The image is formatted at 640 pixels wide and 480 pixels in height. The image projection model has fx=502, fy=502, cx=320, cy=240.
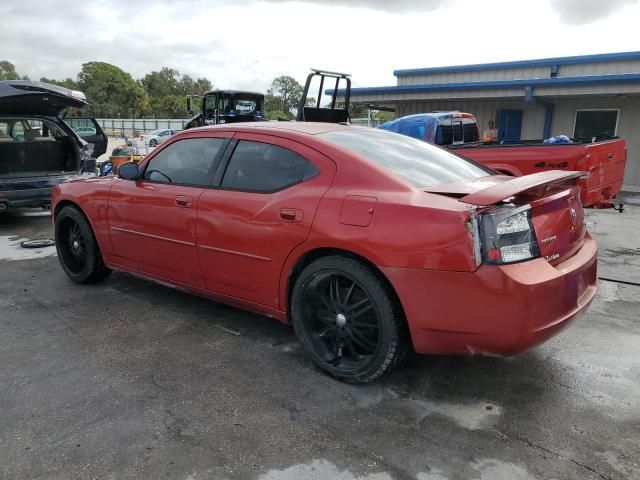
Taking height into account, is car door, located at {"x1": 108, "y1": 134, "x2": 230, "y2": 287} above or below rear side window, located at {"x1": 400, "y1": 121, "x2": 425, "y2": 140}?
below

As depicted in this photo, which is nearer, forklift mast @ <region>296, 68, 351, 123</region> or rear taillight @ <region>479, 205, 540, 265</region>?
rear taillight @ <region>479, 205, 540, 265</region>

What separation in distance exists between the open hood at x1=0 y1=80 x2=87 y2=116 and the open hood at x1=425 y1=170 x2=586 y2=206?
21.5 feet

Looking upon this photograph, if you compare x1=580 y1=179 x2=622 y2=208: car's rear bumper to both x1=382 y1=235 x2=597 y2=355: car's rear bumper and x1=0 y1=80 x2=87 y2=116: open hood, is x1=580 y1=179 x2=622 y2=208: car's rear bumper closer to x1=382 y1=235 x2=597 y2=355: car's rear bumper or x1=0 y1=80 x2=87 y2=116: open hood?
x1=382 y1=235 x2=597 y2=355: car's rear bumper

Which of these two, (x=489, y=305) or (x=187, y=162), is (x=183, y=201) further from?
(x=489, y=305)

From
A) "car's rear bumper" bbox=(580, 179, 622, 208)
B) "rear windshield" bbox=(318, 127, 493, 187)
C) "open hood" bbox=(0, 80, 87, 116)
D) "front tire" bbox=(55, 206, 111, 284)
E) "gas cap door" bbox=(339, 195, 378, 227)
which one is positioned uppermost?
"open hood" bbox=(0, 80, 87, 116)

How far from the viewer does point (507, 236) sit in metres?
2.48

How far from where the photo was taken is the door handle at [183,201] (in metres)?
3.65

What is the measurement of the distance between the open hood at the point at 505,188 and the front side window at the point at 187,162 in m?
1.69

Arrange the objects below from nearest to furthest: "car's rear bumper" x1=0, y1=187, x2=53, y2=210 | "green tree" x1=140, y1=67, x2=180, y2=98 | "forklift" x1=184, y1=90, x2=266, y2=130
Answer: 1. "car's rear bumper" x1=0, y1=187, x2=53, y2=210
2. "forklift" x1=184, y1=90, x2=266, y2=130
3. "green tree" x1=140, y1=67, x2=180, y2=98

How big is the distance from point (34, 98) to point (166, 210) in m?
4.92

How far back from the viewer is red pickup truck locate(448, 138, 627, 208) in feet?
19.9

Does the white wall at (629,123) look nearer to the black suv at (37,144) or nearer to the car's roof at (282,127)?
the black suv at (37,144)

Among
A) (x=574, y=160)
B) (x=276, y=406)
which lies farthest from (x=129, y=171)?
(x=574, y=160)

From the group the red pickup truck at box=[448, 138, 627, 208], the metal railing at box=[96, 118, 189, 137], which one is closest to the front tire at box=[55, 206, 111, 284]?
the red pickup truck at box=[448, 138, 627, 208]
